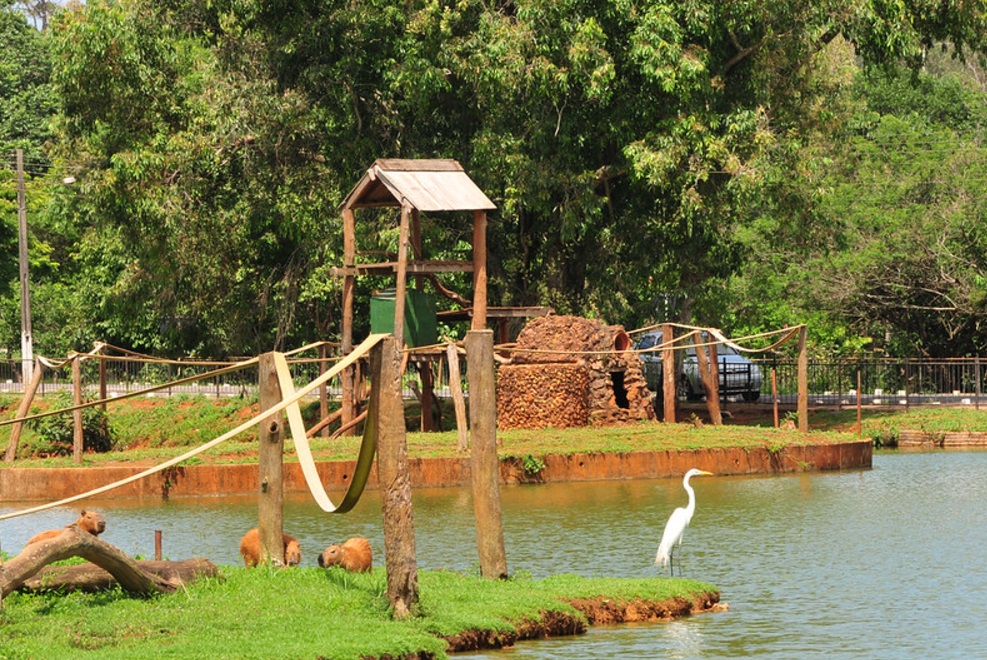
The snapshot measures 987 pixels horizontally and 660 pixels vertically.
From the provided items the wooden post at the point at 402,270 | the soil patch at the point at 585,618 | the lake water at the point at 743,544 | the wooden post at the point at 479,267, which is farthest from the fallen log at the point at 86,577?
the wooden post at the point at 479,267

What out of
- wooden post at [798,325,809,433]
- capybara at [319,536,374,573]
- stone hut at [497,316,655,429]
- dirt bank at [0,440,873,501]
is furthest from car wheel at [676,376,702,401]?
capybara at [319,536,374,573]

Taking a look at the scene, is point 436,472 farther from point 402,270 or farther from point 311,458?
point 311,458

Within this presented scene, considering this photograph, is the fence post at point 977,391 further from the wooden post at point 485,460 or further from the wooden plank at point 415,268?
the wooden post at point 485,460

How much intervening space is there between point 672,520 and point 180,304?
2927cm

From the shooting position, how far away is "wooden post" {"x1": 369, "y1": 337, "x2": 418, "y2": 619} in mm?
13156

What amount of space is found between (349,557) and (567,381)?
1676 centimetres

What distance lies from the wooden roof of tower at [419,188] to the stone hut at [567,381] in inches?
111

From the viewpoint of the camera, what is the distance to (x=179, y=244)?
38.8m

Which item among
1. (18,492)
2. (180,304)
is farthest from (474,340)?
(180,304)

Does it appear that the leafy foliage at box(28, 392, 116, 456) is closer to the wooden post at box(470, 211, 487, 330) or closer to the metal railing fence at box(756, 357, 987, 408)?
the wooden post at box(470, 211, 487, 330)

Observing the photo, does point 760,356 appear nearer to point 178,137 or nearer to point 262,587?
point 178,137

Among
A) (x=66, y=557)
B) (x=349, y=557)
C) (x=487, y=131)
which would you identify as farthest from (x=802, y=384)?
(x=66, y=557)

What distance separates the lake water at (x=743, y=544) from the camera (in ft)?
47.4

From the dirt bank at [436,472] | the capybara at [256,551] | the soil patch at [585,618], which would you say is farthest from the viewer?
the dirt bank at [436,472]
